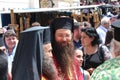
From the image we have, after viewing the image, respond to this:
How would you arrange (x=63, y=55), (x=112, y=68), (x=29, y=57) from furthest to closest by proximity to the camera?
(x=63, y=55)
(x=29, y=57)
(x=112, y=68)

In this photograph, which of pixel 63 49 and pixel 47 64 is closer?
pixel 47 64

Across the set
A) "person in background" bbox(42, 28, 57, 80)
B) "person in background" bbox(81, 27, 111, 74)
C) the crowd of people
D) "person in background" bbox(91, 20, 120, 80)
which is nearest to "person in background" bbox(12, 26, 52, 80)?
the crowd of people

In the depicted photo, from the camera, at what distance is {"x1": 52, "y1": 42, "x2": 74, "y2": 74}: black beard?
3.92 meters

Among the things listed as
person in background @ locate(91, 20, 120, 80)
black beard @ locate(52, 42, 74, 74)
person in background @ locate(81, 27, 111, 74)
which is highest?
person in background @ locate(91, 20, 120, 80)

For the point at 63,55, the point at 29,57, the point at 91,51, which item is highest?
the point at 29,57

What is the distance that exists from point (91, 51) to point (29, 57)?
2397 millimetres

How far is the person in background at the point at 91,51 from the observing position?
5316 mm

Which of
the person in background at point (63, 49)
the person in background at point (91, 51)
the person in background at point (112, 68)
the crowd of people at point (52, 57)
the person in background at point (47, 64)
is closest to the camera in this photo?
the person in background at point (112, 68)

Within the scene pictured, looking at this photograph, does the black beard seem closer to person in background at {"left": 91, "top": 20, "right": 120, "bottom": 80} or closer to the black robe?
the black robe

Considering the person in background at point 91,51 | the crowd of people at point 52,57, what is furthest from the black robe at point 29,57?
the person in background at point 91,51

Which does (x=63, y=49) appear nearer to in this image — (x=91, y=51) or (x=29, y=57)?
(x=29, y=57)

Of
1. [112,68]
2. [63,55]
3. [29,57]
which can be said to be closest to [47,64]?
[29,57]

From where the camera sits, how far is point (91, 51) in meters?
5.44

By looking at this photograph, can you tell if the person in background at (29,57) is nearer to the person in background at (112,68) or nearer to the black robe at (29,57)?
the black robe at (29,57)
